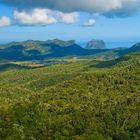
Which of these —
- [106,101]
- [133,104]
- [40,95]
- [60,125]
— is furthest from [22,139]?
[40,95]

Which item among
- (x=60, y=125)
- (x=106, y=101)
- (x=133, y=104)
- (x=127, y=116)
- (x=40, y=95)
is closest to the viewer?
(x=60, y=125)

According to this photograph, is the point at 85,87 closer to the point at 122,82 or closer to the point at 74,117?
the point at 122,82

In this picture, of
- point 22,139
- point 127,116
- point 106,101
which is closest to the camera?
point 22,139

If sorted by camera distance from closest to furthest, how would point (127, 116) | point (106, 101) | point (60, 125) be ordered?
point (60, 125) → point (127, 116) → point (106, 101)

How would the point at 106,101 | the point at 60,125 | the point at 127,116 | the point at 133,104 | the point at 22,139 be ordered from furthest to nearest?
the point at 106,101 → the point at 133,104 → the point at 127,116 → the point at 60,125 → the point at 22,139

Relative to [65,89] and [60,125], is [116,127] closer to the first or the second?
[60,125]

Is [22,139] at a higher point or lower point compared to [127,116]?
higher

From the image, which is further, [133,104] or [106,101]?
[106,101]

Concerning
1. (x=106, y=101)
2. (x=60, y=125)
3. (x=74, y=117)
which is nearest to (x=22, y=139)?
(x=60, y=125)

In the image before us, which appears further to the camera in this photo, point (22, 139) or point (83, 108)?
point (83, 108)
